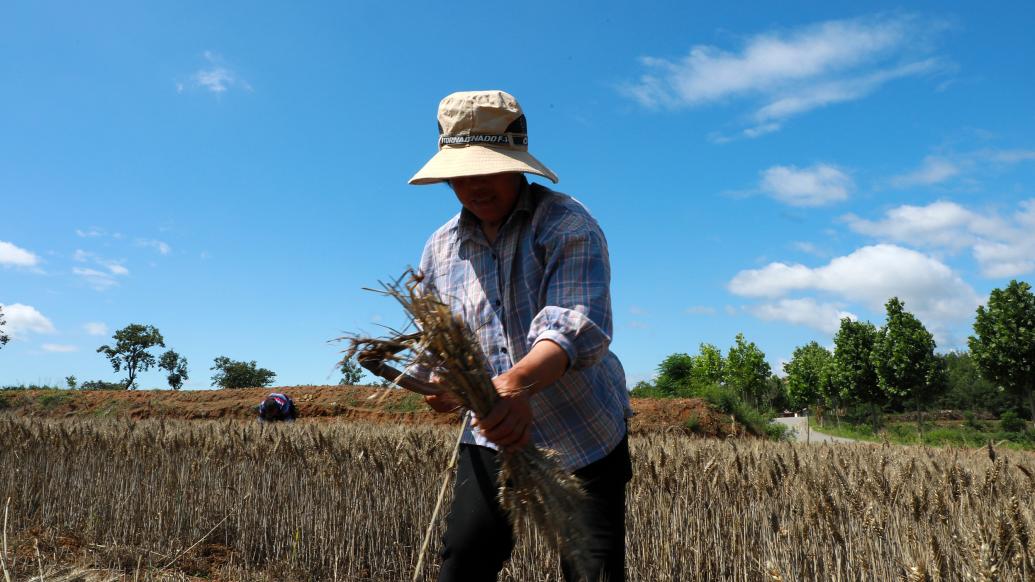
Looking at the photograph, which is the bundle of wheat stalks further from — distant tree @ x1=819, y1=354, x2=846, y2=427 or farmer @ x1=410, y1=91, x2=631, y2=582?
distant tree @ x1=819, y1=354, x2=846, y2=427

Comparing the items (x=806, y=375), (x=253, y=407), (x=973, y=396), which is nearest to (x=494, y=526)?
(x=253, y=407)

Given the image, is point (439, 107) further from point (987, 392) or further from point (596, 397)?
point (987, 392)

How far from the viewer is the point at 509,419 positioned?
138cm

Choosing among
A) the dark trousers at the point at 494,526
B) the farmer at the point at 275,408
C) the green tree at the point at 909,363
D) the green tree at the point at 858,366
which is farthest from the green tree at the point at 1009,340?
the dark trousers at the point at 494,526

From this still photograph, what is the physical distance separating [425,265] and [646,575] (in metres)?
2.00

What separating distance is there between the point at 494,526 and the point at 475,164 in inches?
37.3

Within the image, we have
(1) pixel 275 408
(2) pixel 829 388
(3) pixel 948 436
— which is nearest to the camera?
(1) pixel 275 408

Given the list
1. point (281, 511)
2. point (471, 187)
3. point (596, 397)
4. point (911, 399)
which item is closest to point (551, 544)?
point (596, 397)

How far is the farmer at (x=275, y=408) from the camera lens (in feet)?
32.9

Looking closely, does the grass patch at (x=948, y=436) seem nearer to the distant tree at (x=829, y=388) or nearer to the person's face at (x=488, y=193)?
the distant tree at (x=829, y=388)

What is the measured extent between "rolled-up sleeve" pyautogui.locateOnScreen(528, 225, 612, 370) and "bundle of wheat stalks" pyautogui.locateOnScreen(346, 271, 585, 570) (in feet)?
0.63

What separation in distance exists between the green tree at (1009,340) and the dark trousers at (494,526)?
31.4 metres

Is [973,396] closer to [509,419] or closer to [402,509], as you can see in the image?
[402,509]

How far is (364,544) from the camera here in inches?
163
